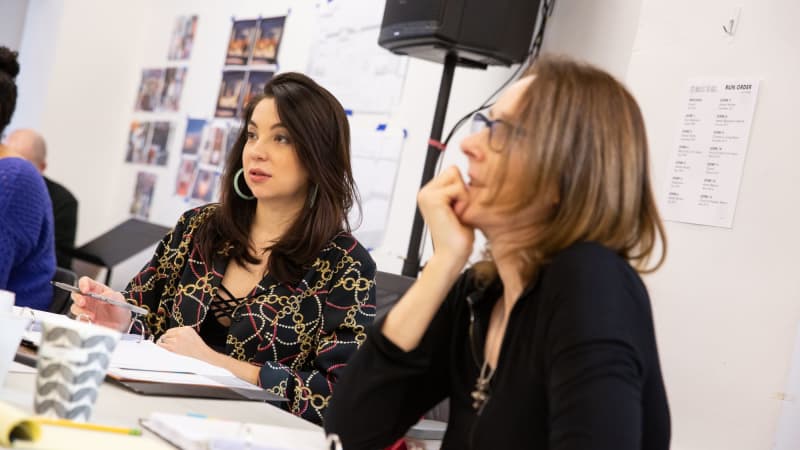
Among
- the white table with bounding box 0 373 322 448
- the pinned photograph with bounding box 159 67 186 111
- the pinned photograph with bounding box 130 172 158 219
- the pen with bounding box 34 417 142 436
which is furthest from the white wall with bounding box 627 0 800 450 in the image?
the pinned photograph with bounding box 130 172 158 219

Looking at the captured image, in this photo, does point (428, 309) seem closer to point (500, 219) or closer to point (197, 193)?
point (500, 219)

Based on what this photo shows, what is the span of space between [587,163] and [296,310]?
43.2 inches

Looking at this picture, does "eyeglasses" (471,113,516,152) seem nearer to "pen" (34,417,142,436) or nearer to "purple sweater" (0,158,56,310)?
"pen" (34,417,142,436)

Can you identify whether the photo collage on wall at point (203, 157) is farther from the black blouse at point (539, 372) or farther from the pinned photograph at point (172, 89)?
the black blouse at point (539, 372)

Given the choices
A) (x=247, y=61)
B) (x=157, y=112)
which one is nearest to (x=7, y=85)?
(x=247, y=61)

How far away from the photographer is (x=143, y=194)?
17.4 ft

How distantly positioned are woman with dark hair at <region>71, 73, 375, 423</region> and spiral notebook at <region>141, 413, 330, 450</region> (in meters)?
0.75

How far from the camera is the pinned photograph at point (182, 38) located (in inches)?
204

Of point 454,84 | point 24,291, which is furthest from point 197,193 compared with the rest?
point 24,291

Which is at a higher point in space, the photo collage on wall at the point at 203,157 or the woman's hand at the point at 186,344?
the photo collage on wall at the point at 203,157

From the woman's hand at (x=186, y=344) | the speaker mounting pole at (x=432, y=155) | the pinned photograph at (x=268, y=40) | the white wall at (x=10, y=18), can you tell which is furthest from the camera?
the white wall at (x=10, y=18)

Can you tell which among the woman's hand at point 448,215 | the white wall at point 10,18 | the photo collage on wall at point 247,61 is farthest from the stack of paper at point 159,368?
the white wall at point 10,18

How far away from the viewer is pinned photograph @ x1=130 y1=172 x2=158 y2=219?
5223mm

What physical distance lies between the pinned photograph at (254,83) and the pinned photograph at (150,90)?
3.18 feet
